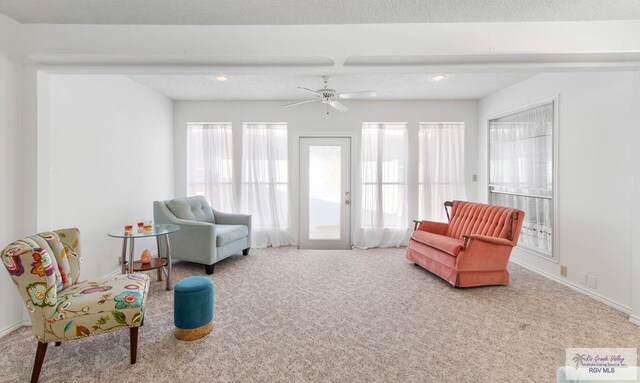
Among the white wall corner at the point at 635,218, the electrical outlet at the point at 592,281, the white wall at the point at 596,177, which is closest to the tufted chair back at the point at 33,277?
the white wall corner at the point at 635,218

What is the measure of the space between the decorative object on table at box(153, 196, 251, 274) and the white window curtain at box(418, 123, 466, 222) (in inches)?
133

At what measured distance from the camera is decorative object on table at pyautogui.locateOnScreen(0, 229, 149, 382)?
1.71 m

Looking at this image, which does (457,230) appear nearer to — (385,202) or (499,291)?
(499,291)

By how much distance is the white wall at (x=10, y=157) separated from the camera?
2258mm

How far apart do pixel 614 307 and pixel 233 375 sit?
369 cm

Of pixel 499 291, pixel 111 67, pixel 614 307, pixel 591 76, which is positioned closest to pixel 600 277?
pixel 614 307

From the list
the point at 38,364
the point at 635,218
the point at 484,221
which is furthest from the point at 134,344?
the point at 635,218

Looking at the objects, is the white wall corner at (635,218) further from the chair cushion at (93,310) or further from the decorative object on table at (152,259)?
the decorative object on table at (152,259)

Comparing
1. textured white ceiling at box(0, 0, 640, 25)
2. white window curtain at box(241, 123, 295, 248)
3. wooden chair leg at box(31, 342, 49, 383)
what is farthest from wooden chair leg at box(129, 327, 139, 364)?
white window curtain at box(241, 123, 295, 248)

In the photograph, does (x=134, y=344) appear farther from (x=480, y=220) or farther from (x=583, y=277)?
(x=583, y=277)

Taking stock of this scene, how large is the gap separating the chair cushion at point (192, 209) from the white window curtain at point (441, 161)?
3.83 metres

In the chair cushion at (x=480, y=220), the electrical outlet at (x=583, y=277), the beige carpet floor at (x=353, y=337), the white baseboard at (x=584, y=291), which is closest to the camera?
the beige carpet floor at (x=353, y=337)

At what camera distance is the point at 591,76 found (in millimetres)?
3057

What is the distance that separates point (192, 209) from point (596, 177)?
5.23 m
